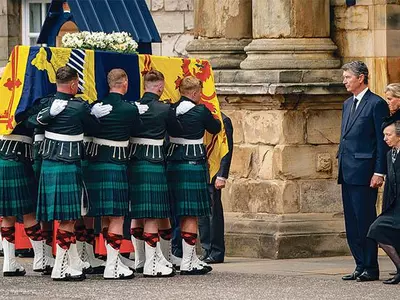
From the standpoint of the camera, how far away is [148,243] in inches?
583

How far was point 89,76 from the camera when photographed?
1497cm

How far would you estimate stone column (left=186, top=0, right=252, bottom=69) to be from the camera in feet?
57.7

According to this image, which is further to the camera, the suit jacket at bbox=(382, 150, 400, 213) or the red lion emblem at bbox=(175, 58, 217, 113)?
the red lion emblem at bbox=(175, 58, 217, 113)

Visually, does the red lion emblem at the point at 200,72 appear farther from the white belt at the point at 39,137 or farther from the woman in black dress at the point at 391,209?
the woman in black dress at the point at 391,209

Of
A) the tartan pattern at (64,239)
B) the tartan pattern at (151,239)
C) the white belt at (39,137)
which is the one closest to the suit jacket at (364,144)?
the tartan pattern at (151,239)

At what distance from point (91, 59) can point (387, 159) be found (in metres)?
2.62

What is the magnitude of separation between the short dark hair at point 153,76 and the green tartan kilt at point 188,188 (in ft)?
2.36

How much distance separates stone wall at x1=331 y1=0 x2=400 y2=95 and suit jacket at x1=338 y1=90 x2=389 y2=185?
227 cm

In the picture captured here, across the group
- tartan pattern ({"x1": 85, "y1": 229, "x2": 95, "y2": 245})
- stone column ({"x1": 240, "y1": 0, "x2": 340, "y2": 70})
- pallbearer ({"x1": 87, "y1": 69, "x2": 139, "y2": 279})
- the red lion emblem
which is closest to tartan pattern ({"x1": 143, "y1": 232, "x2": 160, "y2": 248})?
pallbearer ({"x1": 87, "y1": 69, "x2": 139, "y2": 279})

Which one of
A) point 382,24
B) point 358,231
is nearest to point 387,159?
point 358,231

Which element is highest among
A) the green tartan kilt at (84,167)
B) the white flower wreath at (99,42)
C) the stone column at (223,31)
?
the stone column at (223,31)

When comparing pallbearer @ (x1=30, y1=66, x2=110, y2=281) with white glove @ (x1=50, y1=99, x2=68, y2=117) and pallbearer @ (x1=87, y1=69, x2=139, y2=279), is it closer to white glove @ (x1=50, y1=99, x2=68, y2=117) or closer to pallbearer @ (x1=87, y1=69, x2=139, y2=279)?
white glove @ (x1=50, y1=99, x2=68, y2=117)

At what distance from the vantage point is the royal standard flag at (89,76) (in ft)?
Result: 48.0

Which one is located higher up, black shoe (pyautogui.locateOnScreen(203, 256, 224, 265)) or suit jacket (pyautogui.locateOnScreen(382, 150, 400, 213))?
suit jacket (pyautogui.locateOnScreen(382, 150, 400, 213))
